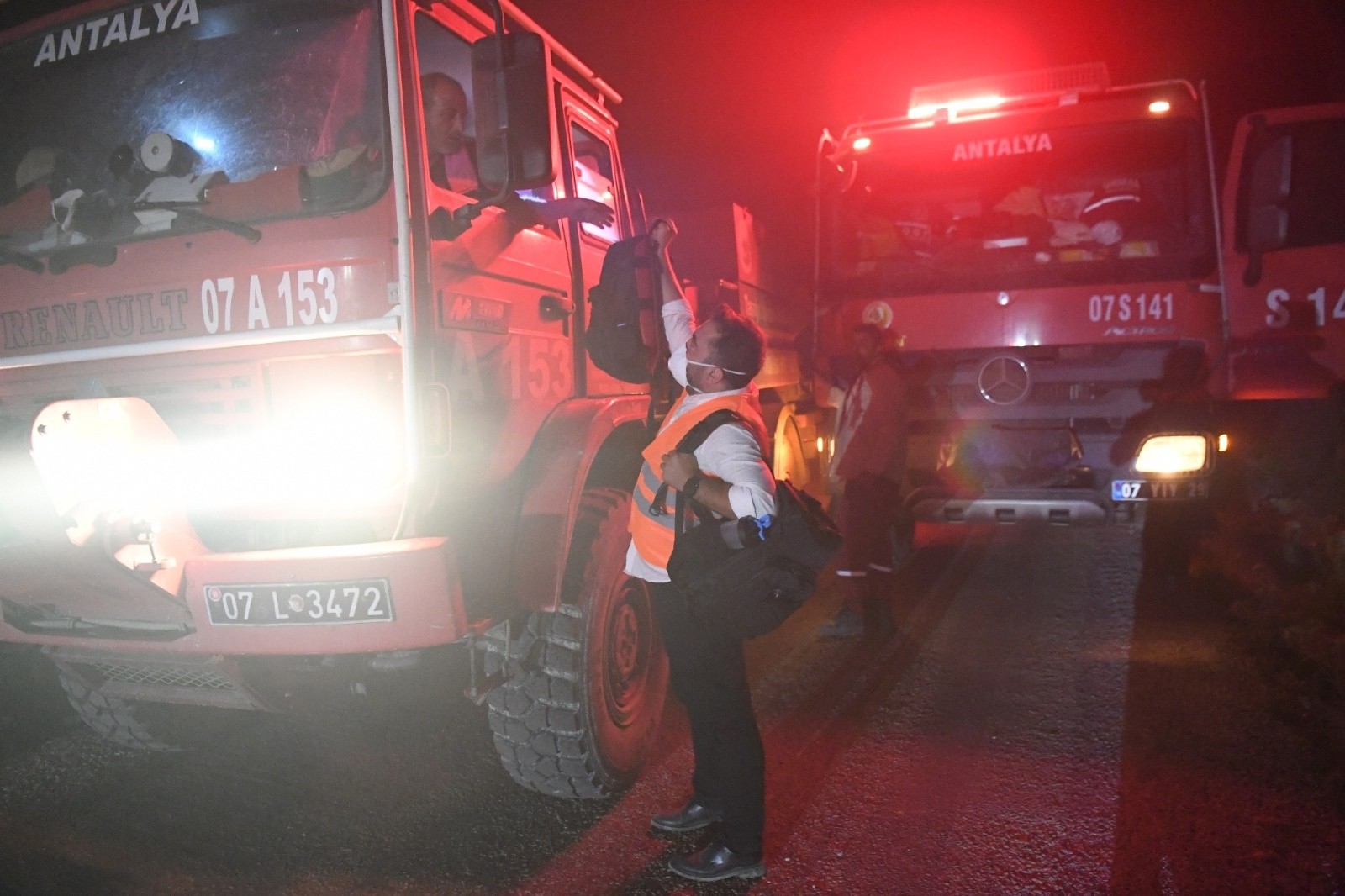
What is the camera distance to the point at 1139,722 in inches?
156

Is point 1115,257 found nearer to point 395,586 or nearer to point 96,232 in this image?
point 395,586

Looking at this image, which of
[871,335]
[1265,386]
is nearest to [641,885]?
[871,335]

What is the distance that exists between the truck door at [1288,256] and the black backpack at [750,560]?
3.67m

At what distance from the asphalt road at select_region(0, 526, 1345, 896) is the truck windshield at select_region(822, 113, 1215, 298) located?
213cm

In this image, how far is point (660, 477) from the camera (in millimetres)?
2787

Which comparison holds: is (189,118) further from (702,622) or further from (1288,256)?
(1288,256)

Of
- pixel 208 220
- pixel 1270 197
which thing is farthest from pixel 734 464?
pixel 1270 197

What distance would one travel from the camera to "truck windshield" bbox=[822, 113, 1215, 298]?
5.42 m

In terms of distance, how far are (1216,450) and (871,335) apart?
74.5 inches

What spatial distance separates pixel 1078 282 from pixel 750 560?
3.69 metres

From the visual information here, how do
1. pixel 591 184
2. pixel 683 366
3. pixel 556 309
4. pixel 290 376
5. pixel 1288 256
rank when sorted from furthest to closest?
pixel 1288 256 < pixel 591 184 < pixel 556 309 < pixel 683 366 < pixel 290 376

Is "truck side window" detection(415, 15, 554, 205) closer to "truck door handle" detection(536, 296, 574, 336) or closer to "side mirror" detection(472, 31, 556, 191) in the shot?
"side mirror" detection(472, 31, 556, 191)

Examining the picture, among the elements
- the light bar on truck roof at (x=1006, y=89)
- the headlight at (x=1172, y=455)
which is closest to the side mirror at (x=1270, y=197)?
the light bar on truck roof at (x=1006, y=89)

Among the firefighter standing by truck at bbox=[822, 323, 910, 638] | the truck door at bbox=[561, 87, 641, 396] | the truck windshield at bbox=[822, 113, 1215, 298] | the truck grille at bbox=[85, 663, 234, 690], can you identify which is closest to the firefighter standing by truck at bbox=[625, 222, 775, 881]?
the truck door at bbox=[561, 87, 641, 396]
